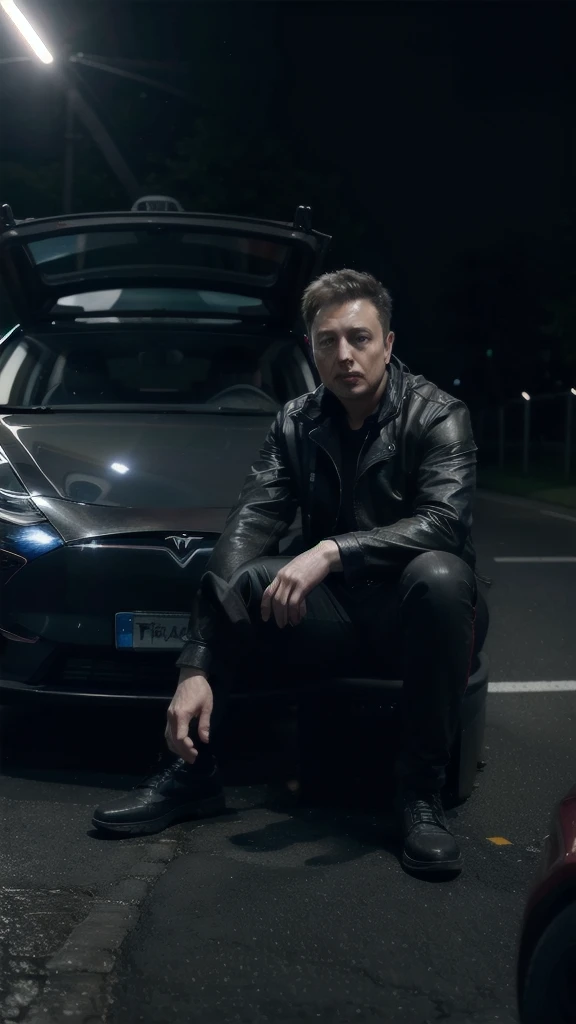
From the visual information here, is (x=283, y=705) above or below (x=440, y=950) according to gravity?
above

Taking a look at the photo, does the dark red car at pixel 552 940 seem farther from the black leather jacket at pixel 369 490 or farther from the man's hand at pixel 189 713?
the black leather jacket at pixel 369 490

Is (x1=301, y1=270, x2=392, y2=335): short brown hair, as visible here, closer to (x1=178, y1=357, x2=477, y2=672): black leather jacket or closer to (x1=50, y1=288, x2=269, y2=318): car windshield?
(x1=178, y1=357, x2=477, y2=672): black leather jacket

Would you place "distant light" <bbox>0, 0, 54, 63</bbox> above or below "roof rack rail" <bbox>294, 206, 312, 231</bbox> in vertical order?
above

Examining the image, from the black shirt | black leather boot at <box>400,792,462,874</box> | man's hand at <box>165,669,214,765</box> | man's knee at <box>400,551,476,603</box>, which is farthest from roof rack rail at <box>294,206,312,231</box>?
black leather boot at <box>400,792,462,874</box>

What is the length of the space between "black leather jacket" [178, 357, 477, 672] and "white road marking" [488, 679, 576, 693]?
200 centimetres

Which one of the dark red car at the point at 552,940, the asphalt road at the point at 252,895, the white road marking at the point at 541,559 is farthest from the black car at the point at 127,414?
the white road marking at the point at 541,559

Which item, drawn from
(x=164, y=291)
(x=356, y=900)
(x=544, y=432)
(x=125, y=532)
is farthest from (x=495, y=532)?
(x=544, y=432)

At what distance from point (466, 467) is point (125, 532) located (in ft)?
3.74

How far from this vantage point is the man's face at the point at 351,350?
167 inches

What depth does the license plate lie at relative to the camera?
457 centimetres

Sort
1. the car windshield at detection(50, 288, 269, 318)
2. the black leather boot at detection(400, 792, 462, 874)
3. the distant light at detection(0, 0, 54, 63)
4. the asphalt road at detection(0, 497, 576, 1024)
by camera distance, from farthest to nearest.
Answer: the distant light at detection(0, 0, 54, 63) → the car windshield at detection(50, 288, 269, 318) → the black leather boot at detection(400, 792, 462, 874) → the asphalt road at detection(0, 497, 576, 1024)

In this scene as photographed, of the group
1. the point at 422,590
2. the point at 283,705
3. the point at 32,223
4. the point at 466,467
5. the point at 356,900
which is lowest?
the point at 356,900

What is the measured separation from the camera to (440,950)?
3217mm

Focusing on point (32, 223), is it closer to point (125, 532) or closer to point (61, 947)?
point (125, 532)
